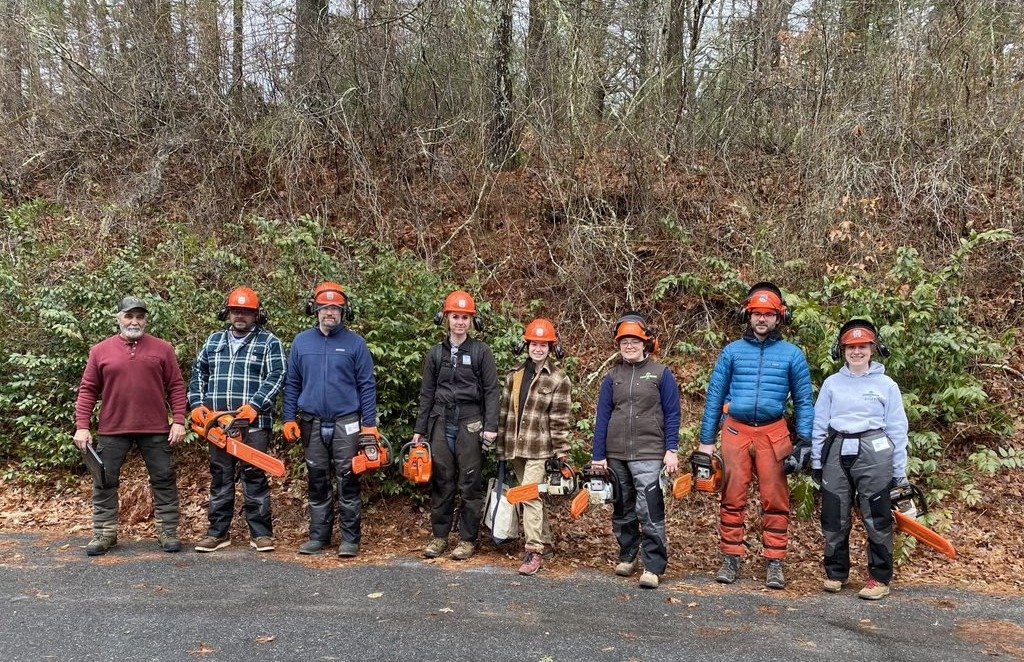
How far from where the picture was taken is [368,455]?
6.14 m

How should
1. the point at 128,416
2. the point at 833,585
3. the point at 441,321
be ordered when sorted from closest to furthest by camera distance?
the point at 833,585 → the point at 128,416 → the point at 441,321

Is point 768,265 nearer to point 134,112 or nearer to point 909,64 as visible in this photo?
point 909,64

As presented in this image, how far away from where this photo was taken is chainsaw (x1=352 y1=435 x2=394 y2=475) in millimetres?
6113

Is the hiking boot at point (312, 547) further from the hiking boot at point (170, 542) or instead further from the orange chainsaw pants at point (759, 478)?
the orange chainsaw pants at point (759, 478)

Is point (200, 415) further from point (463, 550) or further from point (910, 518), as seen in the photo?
point (910, 518)

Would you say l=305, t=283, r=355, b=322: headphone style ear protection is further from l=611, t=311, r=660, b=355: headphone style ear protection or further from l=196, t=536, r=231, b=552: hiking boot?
l=611, t=311, r=660, b=355: headphone style ear protection

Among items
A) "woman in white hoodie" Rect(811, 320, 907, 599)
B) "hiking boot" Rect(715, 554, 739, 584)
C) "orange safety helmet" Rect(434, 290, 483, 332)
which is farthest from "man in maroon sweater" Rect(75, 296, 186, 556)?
"woman in white hoodie" Rect(811, 320, 907, 599)

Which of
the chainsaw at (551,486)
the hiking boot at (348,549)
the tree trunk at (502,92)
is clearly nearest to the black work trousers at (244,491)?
the hiking boot at (348,549)

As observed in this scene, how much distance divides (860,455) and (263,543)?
4.87 metres

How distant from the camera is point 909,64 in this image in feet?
29.7

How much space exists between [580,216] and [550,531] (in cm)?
459

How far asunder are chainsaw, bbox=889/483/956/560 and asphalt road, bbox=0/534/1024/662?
380mm

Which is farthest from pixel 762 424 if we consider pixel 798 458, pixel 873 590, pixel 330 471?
pixel 330 471

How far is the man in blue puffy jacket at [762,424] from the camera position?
18.0ft
